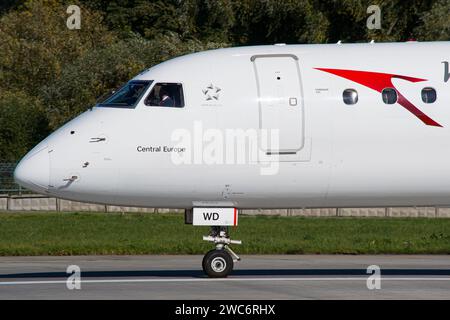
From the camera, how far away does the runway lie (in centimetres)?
2092

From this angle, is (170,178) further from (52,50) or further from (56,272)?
(52,50)

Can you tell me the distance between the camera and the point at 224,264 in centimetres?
2339

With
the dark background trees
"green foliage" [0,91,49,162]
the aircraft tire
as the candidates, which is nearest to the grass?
the aircraft tire

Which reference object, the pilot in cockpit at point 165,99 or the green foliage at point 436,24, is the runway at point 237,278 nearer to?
the pilot in cockpit at point 165,99

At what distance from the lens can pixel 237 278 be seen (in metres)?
23.7

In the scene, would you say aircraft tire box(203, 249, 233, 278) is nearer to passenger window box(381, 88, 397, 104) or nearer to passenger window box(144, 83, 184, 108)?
passenger window box(144, 83, 184, 108)

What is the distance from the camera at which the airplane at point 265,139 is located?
22.4 metres

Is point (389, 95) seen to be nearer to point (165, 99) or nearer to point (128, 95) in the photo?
point (165, 99)

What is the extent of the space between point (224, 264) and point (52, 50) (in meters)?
45.7

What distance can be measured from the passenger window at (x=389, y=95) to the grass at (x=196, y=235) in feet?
32.5

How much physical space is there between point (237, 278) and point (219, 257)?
63 cm

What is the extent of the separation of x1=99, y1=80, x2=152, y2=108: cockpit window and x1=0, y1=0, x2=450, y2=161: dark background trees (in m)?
35.7

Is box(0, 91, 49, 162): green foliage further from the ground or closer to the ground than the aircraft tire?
further from the ground
